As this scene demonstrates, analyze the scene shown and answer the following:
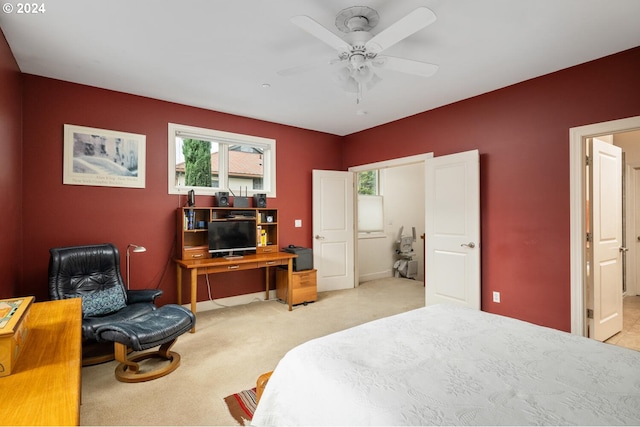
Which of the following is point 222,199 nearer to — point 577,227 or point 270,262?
point 270,262

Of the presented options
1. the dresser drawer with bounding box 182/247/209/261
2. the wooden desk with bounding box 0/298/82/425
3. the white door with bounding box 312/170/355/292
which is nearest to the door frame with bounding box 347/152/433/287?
the white door with bounding box 312/170/355/292

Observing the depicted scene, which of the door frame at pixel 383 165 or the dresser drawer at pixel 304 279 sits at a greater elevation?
the door frame at pixel 383 165

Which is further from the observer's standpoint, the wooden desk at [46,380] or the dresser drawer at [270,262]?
the dresser drawer at [270,262]

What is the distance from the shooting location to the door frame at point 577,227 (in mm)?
2885

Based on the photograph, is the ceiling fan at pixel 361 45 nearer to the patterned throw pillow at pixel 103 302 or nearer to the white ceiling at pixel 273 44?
the white ceiling at pixel 273 44

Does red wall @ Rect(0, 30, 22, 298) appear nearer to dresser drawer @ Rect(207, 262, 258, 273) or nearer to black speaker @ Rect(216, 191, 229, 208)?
dresser drawer @ Rect(207, 262, 258, 273)

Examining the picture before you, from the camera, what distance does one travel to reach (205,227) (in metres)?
4.04

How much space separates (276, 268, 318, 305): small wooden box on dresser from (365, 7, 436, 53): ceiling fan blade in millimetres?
3053

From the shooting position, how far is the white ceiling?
211cm

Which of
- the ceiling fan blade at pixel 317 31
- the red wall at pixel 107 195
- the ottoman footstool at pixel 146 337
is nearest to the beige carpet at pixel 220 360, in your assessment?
the ottoman footstool at pixel 146 337

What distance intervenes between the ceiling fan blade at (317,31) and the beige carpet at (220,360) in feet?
7.92

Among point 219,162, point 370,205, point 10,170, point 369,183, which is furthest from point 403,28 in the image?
point 369,183

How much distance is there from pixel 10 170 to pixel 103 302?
135cm

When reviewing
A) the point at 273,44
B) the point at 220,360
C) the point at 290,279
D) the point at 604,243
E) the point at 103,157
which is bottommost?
the point at 220,360
